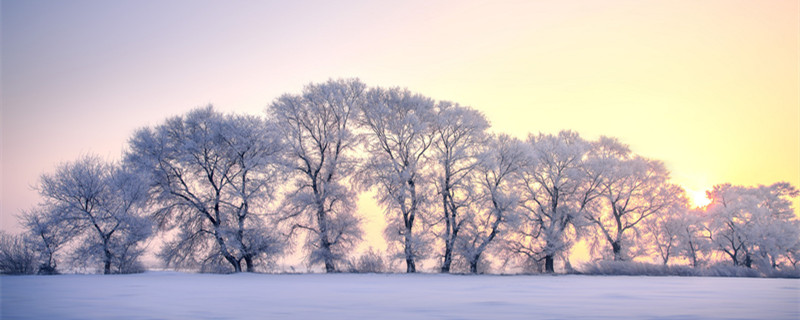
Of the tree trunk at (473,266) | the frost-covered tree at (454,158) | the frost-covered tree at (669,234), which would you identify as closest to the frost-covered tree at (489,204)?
the tree trunk at (473,266)

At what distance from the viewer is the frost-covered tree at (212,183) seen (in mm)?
25438

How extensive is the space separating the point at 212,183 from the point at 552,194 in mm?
20416

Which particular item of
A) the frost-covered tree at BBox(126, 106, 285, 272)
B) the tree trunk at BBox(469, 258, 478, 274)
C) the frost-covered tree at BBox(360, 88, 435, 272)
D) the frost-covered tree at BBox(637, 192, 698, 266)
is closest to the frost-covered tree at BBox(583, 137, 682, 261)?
the frost-covered tree at BBox(637, 192, 698, 266)

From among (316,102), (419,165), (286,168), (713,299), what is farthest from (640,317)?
(316,102)

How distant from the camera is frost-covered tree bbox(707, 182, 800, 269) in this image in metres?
31.4

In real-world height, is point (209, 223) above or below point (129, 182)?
below

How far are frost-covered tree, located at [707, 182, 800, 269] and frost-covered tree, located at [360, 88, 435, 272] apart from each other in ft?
70.1

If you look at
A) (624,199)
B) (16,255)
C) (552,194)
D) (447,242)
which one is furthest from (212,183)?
(624,199)

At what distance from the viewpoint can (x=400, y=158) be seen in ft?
90.4

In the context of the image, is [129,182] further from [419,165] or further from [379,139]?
[419,165]

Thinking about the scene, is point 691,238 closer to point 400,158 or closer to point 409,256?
point 409,256

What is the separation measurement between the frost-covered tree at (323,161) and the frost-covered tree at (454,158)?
15.7ft

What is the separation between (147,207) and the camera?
84.9ft

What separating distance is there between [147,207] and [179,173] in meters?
2.41
